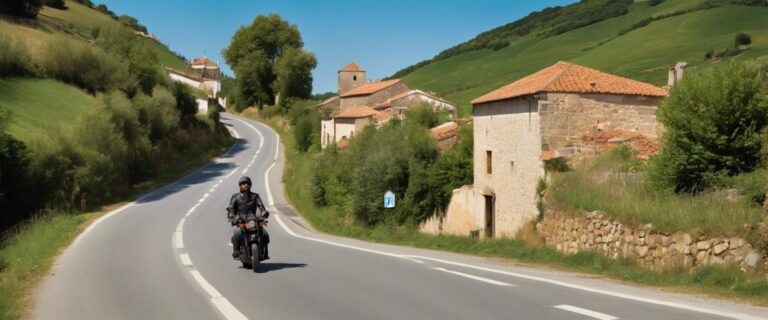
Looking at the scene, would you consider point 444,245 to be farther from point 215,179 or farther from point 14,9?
point 14,9

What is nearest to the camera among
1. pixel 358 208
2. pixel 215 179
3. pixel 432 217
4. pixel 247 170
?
pixel 432 217

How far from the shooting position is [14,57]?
4662 centimetres

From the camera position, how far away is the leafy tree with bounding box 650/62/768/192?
1448cm

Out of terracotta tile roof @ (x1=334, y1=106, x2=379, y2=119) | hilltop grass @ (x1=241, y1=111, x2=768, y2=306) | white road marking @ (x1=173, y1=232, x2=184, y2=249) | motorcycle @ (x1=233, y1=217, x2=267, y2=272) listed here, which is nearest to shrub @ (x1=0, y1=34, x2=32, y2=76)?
terracotta tile roof @ (x1=334, y1=106, x2=379, y2=119)

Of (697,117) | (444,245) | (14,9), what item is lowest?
(444,245)

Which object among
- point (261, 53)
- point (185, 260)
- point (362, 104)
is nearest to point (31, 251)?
point (185, 260)

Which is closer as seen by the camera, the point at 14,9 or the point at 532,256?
the point at 532,256

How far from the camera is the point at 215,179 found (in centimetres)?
4909

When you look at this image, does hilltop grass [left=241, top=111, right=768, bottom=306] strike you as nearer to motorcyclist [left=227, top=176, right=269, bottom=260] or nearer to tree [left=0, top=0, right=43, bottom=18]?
motorcyclist [left=227, top=176, right=269, bottom=260]

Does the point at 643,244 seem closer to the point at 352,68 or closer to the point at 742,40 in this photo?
the point at 742,40

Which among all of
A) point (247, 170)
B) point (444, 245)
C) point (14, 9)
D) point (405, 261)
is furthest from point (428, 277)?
point (14, 9)

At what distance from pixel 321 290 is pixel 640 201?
25.9 ft

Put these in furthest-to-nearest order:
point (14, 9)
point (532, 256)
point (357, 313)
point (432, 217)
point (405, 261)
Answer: point (14, 9) → point (432, 217) → point (532, 256) → point (405, 261) → point (357, 313)

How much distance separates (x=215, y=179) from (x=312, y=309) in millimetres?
42368
